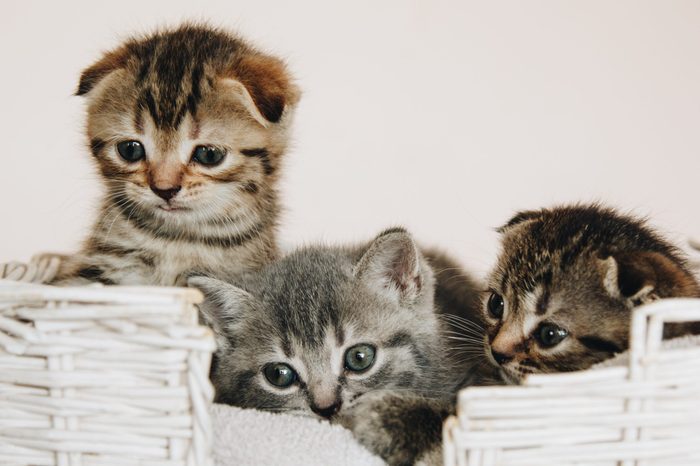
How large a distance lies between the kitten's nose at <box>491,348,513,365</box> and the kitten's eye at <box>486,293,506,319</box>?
163mm

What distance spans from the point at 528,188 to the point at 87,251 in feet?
4.59

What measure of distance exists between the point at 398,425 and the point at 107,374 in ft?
1.63

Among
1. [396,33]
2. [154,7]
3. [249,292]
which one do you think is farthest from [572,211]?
[154,7]

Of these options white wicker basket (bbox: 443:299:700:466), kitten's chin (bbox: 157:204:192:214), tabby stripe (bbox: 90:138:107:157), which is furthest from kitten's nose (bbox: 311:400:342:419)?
tabby stripe (bbox: 90:138:107:157)

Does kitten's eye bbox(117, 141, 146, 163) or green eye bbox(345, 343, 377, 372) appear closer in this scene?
green eye bbox(345, 343, 377, 372)

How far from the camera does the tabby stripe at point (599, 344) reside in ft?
4.61

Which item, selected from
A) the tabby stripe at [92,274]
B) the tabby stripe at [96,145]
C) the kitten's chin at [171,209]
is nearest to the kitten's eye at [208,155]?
the kitten's chin at [171,209]

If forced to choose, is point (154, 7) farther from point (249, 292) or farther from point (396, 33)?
point (249, 292)

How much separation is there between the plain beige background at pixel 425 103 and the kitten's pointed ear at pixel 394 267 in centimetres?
69

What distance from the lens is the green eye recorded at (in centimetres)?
153

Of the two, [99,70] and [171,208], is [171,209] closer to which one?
[171,208]

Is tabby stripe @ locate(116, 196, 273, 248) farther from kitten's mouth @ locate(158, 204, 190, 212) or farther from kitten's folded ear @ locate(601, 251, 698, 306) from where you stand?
kitten's folded ear @ locate(601, 251, 698, 306)

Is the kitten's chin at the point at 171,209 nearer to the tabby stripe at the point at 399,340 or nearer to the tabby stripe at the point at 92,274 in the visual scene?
the tabby stripe at the point at 92,274

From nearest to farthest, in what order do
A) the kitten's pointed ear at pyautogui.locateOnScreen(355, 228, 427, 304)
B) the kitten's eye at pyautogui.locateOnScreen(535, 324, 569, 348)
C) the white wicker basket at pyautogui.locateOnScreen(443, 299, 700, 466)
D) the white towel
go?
the white wicker basket at pyautogui.locateOnScreen(443, 299, 700, 466) → the white towel → the kitten's eye at pyautogui.locateOnScreen(535, 324, 569, 348) → the kitten's pointed ear at pyautogui.locateOnScreen(355, 228, 427, 304)
